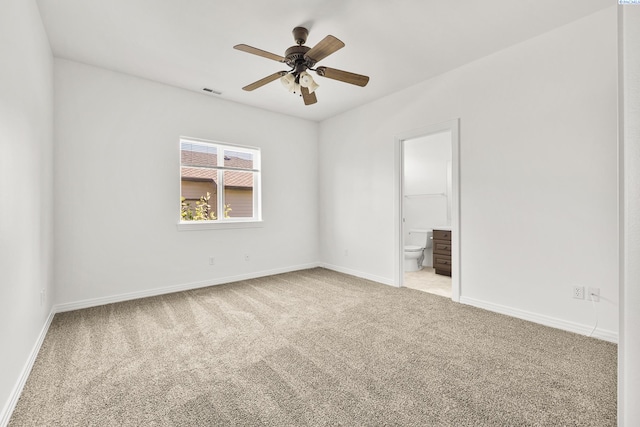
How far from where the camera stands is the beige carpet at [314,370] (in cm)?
154

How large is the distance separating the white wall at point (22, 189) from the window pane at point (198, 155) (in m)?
1.43

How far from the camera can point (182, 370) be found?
1.96 m

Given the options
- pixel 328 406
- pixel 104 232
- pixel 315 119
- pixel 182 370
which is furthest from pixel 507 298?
pixel 104 232

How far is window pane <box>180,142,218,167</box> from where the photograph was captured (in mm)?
3949

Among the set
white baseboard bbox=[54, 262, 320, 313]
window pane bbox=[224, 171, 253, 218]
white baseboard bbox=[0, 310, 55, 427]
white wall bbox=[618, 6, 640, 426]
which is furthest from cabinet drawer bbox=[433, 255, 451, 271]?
white baseboard bbox=[0, 310, 55, 427]

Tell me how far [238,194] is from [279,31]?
2.49 meters

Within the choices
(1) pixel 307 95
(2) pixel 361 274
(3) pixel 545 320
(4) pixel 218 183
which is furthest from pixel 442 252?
(4) pixel 218 183

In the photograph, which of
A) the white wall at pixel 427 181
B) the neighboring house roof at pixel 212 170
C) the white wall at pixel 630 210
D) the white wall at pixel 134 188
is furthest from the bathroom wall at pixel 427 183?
the white wall at pixel 630 210

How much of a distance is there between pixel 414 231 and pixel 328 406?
4.34 m

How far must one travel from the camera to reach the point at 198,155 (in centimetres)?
408

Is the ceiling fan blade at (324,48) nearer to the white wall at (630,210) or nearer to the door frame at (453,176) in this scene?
the white wall at (630,210)

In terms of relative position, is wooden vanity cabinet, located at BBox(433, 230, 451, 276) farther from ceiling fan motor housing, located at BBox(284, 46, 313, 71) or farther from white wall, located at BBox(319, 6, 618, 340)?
ceiling fan motor housing, located at BBox(284, 46, 313, 71)

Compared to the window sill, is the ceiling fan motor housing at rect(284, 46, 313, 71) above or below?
above

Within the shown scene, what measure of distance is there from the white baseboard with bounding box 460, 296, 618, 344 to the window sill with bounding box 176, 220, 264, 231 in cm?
301
